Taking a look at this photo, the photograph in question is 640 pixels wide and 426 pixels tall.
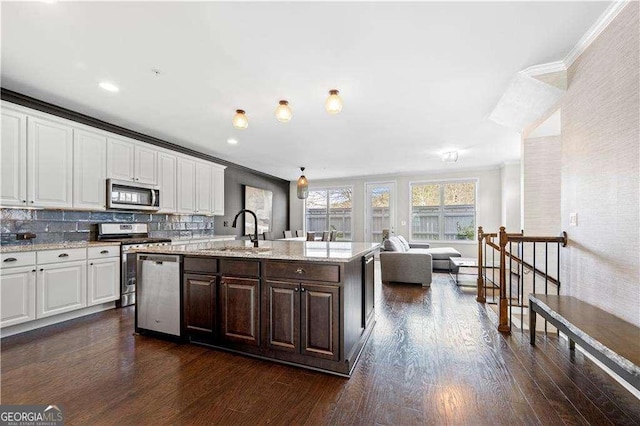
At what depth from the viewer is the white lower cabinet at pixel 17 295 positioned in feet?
8.96

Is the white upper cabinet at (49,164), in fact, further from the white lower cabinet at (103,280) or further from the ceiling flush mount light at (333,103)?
the ceiling flush mount light at (333,103)

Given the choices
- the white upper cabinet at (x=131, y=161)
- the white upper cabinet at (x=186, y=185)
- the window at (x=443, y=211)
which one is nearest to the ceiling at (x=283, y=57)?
the white upper cabinet at (x=131, y=161)

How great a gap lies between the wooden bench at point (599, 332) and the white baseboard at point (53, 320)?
4883 mm

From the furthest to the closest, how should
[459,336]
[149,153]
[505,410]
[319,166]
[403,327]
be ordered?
1. [319,166]
2. [149,153]
3. [403,327]
4. [459,336]
5. [505,410]

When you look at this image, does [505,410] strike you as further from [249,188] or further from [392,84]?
[249,188]

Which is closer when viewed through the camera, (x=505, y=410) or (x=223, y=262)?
(x=505, y=410)

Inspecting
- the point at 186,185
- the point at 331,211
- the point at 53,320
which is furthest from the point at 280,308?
the point at 331,211

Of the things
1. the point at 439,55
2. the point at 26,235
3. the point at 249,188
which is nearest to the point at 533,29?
the point at 439,55

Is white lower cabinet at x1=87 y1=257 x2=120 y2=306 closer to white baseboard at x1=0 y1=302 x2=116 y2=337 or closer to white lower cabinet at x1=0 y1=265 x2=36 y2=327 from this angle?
white baseboard at x1=0 y1=302 x2=116 y2=337

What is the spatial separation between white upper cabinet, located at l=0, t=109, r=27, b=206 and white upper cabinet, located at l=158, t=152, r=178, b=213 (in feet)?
5.54

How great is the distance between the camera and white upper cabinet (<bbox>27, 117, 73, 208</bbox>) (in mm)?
3064

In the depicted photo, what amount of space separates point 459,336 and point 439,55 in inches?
103

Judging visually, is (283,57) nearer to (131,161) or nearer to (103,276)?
(131,161)

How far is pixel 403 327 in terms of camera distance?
A: 9.93ft
